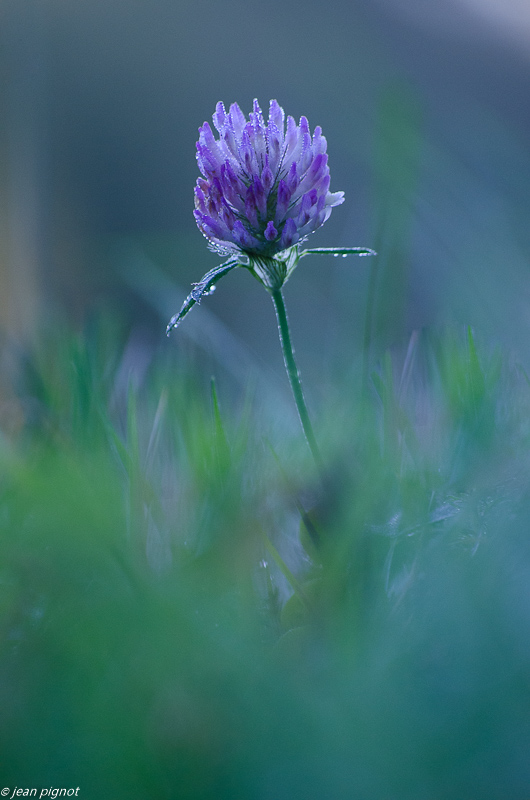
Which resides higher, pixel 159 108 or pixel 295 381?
pixel 159 108

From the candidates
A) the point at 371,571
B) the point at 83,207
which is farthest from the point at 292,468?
the point at 83,207

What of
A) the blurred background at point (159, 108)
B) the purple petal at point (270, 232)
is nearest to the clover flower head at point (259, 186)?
the purple petal at point (270, 232)

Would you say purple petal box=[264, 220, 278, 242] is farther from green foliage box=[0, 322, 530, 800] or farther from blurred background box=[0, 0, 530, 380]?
blurred background box=[0, 0, 530, 380]

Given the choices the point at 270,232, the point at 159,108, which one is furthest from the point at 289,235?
the point at 159,108

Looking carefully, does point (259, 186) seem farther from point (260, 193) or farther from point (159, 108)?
point (159, 108)

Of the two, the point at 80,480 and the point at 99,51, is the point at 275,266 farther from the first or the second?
the point at 99,51
